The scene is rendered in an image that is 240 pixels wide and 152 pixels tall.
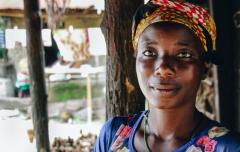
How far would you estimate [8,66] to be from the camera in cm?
573

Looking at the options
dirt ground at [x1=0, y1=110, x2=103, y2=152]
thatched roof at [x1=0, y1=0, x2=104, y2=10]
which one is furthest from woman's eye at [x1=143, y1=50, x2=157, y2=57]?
dirt ground at [x1=0, y1=110, x2=103, y2=152]

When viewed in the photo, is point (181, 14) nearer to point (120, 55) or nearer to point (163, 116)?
point (163, 116)

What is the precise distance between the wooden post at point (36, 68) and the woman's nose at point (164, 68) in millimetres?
3096

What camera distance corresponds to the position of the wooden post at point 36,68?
4.25m

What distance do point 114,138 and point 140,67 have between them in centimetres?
30

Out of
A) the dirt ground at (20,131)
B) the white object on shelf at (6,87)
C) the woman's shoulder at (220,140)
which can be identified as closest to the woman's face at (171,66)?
the woman's shoulder at (220,140)

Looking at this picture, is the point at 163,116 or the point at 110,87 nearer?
the point at 163,116

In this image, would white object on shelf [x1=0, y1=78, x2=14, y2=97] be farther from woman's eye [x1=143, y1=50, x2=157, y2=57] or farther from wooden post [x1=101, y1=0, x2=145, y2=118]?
woman's eye [x1=143, y1=50, x2=157, y2=57]

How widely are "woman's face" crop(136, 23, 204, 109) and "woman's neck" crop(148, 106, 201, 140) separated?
0.04m

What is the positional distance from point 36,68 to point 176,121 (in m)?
3.12

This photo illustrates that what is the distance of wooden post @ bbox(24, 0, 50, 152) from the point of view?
14.0ft

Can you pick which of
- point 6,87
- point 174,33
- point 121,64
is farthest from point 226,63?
point 6,87

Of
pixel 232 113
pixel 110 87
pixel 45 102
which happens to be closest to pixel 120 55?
pixel 110 87

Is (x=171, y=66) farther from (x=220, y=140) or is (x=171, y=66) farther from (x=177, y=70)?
(x=220, y=140)
